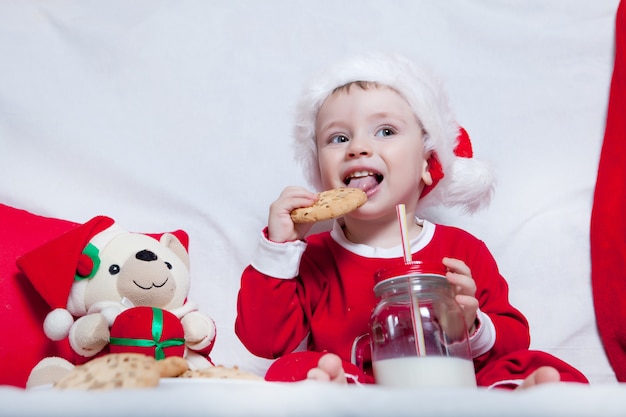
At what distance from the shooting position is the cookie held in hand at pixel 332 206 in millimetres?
1016

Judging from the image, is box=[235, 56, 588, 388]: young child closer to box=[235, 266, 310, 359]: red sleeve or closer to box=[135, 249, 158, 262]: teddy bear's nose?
box=[235, 266, 310, 359]: red sleeve

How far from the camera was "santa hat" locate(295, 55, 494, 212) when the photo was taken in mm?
1229

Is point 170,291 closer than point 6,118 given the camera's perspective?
Yes

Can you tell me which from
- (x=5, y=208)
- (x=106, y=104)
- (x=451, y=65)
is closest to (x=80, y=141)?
(x=106, y=104)

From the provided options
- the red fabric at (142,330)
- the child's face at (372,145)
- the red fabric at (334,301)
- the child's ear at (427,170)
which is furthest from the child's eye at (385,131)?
the red fabric at (142,330)

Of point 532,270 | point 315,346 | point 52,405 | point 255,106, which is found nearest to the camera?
point 52,405

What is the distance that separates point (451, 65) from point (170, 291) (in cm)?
91

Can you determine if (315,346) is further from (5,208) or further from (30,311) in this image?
(5,208)

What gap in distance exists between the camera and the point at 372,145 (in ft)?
3.77

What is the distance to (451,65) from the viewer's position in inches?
64.5


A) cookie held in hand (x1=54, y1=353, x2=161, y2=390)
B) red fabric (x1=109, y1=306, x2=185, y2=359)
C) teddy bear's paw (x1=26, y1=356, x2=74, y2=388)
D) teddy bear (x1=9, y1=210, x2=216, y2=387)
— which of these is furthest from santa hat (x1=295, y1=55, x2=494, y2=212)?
cookie held in hand (x1=54, y1=353, x2=161, y2=390)

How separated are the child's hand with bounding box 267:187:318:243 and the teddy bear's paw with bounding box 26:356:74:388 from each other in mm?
364

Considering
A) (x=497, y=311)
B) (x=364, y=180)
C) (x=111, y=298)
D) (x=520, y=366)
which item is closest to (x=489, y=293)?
(x=497, y=311)

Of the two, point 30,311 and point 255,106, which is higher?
point 255,106
